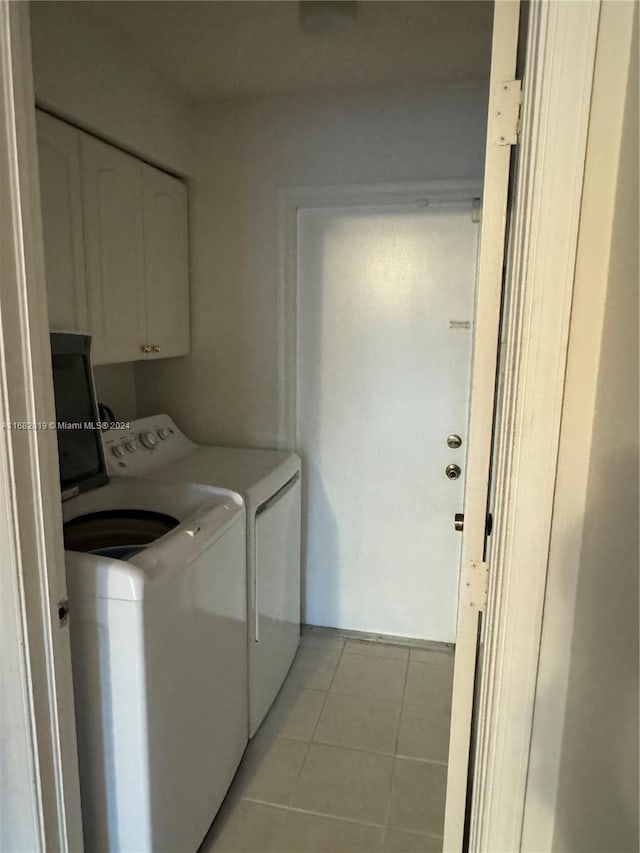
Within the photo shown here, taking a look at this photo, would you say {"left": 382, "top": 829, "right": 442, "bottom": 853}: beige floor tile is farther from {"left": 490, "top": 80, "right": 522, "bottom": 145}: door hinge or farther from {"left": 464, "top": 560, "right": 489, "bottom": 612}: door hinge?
{"left": 490, "top": 80, "right": 522, "bottom": 145}: door hinge

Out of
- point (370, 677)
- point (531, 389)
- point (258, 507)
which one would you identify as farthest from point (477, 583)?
point (370, 677)

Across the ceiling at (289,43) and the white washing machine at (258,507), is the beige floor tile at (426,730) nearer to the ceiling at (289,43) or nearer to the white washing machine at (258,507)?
the white washing machine at (258,507)

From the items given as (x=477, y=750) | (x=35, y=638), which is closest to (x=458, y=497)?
(x=477, y=750)

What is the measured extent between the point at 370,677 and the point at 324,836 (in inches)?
31.5

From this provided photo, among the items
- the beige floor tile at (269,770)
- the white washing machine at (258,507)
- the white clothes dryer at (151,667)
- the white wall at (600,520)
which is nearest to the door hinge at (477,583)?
the white wall at (600,520)

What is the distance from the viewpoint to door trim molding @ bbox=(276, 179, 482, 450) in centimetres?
235

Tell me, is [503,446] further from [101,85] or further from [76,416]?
[101,85]

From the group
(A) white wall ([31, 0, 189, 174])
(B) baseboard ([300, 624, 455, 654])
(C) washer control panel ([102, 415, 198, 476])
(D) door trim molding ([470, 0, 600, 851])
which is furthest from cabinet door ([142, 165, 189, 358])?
(D) door trim molding ([470, 0, 600, 851])

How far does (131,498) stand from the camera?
184cm

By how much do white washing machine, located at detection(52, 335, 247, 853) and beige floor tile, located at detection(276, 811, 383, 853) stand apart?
0.79 ft

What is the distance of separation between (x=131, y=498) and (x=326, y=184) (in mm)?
1562

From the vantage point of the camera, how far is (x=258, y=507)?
1.98m

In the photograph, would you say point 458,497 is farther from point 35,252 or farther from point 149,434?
point 35,252

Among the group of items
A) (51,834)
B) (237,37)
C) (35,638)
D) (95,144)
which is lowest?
(51,834)
